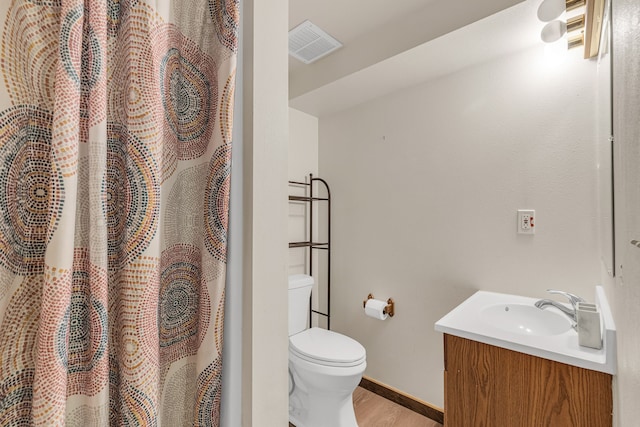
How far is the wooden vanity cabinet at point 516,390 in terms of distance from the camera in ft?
3.27

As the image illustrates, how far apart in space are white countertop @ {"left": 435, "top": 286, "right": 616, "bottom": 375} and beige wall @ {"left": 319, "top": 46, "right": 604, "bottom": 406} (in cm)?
35

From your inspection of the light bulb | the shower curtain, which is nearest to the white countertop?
the shower curtain

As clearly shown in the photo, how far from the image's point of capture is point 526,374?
110 centimetres

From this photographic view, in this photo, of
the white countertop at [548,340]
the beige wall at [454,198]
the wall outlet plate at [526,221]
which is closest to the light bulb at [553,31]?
the beige wall at [454,198]

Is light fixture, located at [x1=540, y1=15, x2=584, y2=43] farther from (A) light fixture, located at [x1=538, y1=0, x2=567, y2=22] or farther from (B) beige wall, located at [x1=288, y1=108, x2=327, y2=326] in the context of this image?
(B) beige wall, located at [x1=288, y1=108, x2=327, y2=326]

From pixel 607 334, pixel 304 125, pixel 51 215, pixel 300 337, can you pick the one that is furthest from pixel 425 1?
pixel 300 337

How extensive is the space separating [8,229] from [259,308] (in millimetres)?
463

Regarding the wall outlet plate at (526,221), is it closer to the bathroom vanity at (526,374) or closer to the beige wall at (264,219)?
the bathroom vanity at (526,374)

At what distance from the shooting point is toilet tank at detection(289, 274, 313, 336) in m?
2.10

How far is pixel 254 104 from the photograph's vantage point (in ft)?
2.36

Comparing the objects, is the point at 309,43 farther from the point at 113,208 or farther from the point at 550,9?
the point at 113,208

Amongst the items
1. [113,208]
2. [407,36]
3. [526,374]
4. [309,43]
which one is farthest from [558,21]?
[113,208]

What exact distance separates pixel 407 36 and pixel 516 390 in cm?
173

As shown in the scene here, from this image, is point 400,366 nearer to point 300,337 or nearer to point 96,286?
point 300,337
